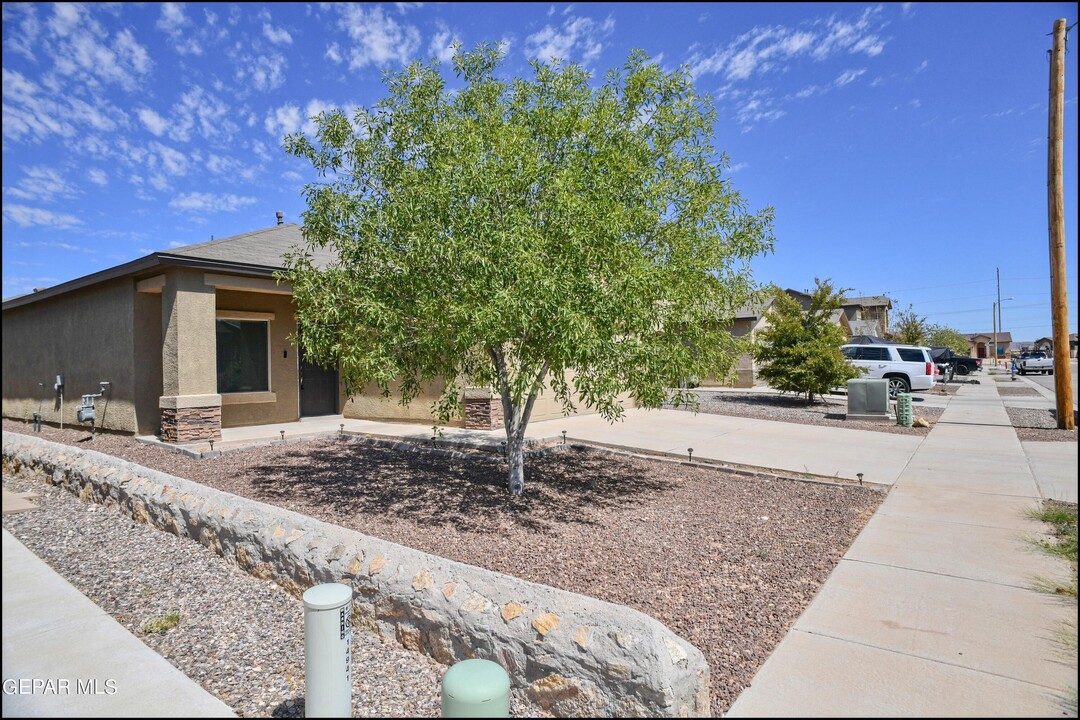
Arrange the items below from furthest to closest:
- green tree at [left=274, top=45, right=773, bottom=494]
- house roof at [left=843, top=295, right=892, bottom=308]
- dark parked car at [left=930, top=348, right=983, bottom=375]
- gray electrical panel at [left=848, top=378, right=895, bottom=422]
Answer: house roof at [left=843, top=295, right=892, bottom=308], dark parked car at [left=930, top=348, right=983, bottom=375], gray electrical panel at [left=848, top=378, right=895, bottom=422], green tree at [left=274, top=45, right=773, bottom=494]

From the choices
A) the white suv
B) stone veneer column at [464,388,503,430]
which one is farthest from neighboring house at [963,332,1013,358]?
stone veneer column at [464,388,503,430]

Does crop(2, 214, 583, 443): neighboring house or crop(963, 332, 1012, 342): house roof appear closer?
crop(2, 214, 583, 443): neighboring house

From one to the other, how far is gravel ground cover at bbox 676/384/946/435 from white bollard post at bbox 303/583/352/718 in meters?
12.6

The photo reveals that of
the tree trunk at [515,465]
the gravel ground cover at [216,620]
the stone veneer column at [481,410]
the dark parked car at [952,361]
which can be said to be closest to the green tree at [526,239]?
the tree trunk at [515,465]

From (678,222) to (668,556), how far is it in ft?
13.2

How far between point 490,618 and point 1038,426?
49.6 ft

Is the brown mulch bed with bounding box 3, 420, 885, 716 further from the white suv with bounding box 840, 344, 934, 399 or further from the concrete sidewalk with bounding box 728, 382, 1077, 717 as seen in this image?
the white suv with bounding box 840, 344, 934, 399

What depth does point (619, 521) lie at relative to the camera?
6.07 meters

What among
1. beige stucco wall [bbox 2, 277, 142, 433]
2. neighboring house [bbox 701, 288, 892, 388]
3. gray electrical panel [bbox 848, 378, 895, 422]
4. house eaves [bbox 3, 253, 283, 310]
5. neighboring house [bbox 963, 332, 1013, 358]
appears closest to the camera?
house eaves [bbox 3, 253, 283, 310]

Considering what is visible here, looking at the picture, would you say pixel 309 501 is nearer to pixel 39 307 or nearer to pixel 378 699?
pixel 378 699

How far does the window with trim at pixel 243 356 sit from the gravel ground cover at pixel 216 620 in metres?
5.91

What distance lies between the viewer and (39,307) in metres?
14.2

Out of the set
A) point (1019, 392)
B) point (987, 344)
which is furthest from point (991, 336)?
point (1019, 392)

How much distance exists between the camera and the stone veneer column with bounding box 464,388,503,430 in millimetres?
11773
